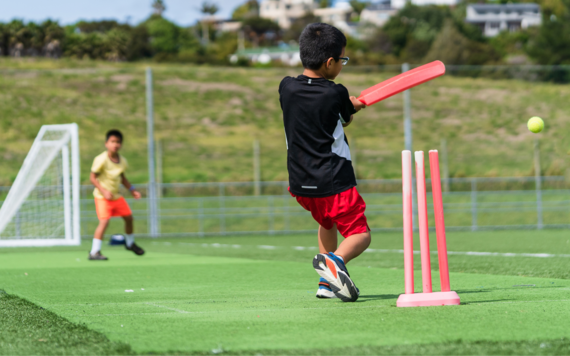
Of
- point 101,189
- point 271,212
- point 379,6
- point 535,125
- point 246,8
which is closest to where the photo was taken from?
point 535,125

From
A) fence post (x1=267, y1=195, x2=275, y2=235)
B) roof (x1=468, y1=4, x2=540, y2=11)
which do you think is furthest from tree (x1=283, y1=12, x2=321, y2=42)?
fence post (x1=267, y1=195, x2=275, y2=235)

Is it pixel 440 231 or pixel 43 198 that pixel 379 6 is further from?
pixel 440 231

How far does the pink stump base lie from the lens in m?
4.04

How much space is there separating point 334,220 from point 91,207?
16234mm

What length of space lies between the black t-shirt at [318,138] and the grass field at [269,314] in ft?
2.31

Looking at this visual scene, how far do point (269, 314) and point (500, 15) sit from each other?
147692mm

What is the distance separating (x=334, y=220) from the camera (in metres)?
4.41

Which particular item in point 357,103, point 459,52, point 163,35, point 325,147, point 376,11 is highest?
point 376,11

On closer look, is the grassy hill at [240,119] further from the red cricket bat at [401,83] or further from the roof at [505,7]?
the roof at [505,7]

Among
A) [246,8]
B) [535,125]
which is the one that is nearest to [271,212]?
[535,125]

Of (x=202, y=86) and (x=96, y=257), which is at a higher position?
(x=202, y=86)

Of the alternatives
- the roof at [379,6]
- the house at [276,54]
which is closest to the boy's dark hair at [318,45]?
the house at [276,54]

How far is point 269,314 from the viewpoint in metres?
3.90

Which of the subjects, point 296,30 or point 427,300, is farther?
point 296,30
